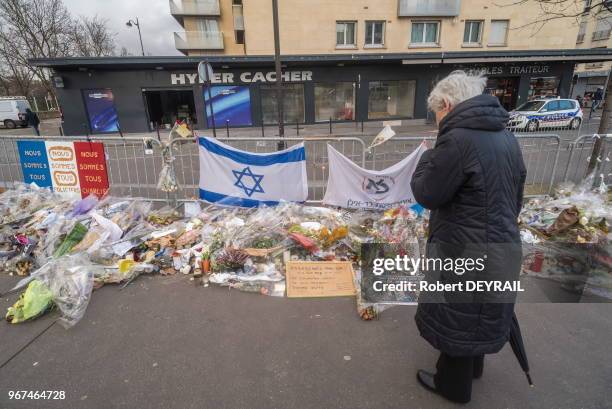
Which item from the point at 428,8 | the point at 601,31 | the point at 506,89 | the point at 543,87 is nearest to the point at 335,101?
the point at 428,8

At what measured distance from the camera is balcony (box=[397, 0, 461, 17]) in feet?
80.1

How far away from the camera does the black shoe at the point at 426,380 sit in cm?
238

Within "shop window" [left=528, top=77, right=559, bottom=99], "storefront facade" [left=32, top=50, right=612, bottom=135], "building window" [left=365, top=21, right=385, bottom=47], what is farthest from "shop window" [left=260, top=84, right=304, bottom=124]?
"shop window" [left=528, top=77, right=559, bottom=99]

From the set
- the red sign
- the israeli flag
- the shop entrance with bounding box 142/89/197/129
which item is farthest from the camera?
the shop entrance with bounding box 142/89/197/129

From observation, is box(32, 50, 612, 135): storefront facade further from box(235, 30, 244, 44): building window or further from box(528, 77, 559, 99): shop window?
box(235, 30, 244, 44): building window

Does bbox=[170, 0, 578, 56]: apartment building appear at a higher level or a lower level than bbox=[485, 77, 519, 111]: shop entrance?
higher

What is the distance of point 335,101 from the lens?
2255cm

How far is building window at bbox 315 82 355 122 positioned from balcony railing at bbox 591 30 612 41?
3651 centimetres

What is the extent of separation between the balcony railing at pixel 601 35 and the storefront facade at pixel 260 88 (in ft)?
75.2

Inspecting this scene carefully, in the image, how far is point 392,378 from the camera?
2520mm

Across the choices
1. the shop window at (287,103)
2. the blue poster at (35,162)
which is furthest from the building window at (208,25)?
the blue poster at (35,162)

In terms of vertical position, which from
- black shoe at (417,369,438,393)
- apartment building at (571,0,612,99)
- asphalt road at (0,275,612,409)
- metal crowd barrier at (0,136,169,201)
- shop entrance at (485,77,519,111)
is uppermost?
apartment building at (571,0,612,99)

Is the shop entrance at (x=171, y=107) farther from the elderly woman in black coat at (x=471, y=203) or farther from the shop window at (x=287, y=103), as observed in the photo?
the elderly woman in black coat at (x=471, y=203)

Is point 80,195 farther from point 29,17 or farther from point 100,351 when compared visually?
point 29,17
